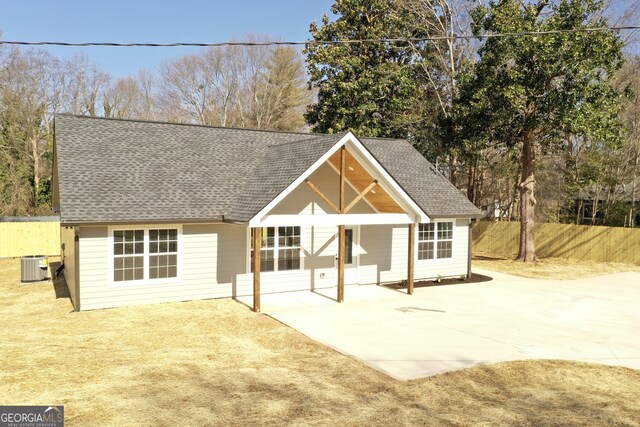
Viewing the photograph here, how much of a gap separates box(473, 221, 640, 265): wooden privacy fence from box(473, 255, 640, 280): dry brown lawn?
0.69 m

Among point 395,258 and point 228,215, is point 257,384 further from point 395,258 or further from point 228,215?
point 395,258

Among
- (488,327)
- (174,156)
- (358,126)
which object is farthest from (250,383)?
(358,126)

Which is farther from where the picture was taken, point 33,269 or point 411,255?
point 33,269

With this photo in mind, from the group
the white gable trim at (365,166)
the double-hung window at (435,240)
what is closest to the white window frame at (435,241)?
the double-hung window at (435,240)

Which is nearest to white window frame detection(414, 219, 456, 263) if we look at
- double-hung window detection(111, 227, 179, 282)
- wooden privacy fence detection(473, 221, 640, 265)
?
double-hung window detection(111, 227, 179, 282)

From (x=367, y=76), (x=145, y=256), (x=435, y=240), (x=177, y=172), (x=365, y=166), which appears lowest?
(x=145, y=256)

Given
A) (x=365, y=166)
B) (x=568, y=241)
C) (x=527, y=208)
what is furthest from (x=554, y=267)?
(x=365, y=166)

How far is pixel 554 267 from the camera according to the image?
23.6 m

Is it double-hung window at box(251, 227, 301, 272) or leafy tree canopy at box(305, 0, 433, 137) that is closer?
double-hung window at box(251, 227, 301, 272)

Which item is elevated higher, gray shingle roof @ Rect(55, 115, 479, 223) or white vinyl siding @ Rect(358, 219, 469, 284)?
gray shingle roof @ Rect(55, 115, 479, 223)

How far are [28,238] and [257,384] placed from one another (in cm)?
2155

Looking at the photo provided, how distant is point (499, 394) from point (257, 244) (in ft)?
25.2

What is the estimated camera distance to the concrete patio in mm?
10133

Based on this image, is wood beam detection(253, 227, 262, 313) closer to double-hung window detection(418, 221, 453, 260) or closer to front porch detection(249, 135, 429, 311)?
front porch detection(249, 135, 429, 311)
